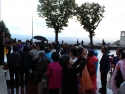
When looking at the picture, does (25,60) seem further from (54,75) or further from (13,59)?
(54,75)

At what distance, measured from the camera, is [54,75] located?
5953mm

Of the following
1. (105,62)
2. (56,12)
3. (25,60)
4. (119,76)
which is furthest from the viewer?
(56,12)

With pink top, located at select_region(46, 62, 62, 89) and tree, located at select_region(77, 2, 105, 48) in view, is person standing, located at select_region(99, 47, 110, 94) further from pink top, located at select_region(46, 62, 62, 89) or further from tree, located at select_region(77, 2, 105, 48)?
tree, located at select_region(77, 2, 105, 48)

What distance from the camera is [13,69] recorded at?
8617 mm

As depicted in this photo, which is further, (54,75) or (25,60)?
(25,60)

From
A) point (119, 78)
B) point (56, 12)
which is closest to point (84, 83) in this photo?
point (119, 78)

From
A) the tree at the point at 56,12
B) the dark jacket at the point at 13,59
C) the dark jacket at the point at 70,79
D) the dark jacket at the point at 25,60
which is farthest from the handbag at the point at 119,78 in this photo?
the tree at the point at 56,12

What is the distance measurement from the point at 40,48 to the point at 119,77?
18.3 feet

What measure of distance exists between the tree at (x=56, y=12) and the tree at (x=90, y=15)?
3426 mm

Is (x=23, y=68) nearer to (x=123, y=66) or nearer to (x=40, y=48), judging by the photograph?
(x=40, y=48)

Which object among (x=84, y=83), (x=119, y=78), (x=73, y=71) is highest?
(x=73, y=71)

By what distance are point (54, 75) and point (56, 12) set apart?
3528 cm

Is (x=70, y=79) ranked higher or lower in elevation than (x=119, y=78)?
higher

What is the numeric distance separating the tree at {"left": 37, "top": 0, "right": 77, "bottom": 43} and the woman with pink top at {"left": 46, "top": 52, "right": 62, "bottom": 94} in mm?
33916
